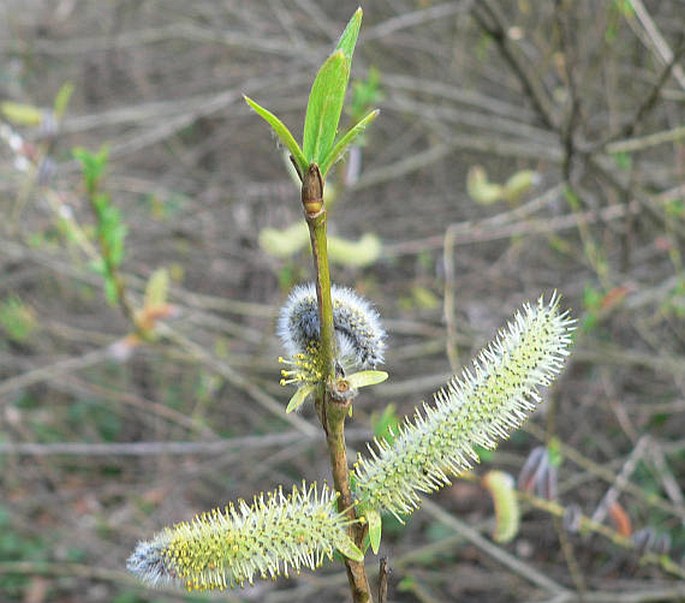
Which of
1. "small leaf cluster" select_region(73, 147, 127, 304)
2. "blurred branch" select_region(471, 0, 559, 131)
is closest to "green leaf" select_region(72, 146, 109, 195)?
"small leaf cluster" select_region(73, 147, 127, 304)

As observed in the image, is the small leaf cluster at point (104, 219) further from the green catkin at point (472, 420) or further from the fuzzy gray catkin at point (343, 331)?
the green catkin at point (472, 420)

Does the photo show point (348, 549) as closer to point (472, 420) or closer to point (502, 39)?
point (472, 420)

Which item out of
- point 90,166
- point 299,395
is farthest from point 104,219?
point 299,395

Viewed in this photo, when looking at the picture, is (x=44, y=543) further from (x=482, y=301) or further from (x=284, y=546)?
(x=284, y=546)

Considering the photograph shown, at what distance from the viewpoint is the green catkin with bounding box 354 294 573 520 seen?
85 cm

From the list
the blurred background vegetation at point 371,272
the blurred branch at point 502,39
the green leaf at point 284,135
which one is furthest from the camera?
the blurred background vegetation at point 371,272

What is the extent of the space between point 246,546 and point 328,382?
186mm

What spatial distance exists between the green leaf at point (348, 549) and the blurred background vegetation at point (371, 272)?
126 centimetres

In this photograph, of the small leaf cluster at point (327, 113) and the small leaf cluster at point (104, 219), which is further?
the small leaf cluster at point (104, 219)

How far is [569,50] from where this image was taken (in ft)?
8.13

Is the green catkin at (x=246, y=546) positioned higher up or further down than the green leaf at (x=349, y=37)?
further down

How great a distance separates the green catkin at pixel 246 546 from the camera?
83cm

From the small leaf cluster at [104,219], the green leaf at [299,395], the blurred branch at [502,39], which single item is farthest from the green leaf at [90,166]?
the green leaf at [299,395]

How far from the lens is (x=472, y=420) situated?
86 centimetres
